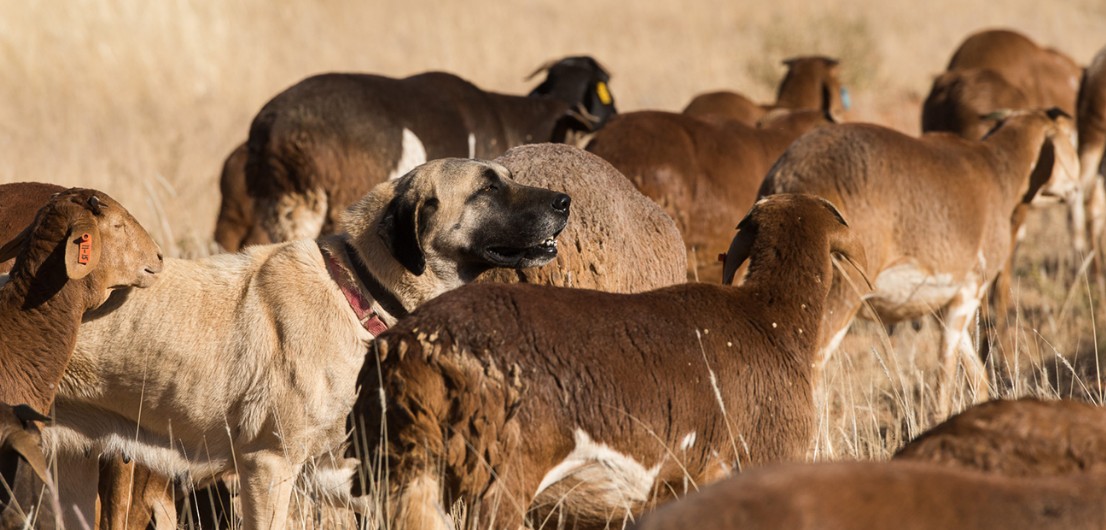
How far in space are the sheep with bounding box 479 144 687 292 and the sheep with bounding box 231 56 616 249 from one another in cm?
263

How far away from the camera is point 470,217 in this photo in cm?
594

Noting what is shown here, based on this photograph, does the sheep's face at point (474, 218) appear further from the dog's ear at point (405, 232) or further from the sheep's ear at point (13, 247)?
the sheep's ear at point (13, 247)

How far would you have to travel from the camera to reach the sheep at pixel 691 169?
9.46 m

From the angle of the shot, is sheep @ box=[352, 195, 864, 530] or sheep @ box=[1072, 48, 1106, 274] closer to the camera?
sheep @ box=[352, 195, 864, 530]

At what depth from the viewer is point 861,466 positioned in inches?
101

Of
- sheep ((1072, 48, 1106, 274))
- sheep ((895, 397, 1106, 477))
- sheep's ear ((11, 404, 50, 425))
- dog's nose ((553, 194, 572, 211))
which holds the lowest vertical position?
sheep ((1072, 48, 1106, 274))

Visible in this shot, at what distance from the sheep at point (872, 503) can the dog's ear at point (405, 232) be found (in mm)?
3248

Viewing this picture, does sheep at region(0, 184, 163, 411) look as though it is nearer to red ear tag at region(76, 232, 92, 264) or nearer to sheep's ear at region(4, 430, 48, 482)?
red ear tag at region(76, 232, 92, 264)

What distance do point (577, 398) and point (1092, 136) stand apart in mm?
10472

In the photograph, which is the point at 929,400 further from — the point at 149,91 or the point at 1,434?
the point at 149,91

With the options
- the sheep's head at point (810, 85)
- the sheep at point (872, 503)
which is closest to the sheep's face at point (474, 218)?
the sheep at point (872, 503)

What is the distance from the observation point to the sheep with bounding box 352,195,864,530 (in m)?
3.84

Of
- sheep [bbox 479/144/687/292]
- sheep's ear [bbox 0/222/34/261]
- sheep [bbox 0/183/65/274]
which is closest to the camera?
sheep's ear [bbox 0/222/34/261]

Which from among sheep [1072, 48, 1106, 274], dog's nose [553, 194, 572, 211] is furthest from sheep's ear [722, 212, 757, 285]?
sheep [1072, 48, 1106, 274]
